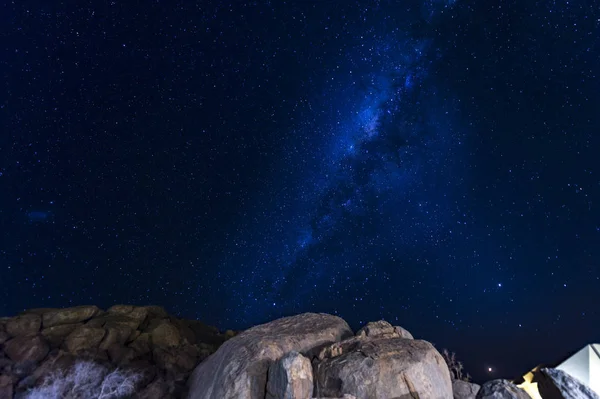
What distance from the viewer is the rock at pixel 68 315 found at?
63.5ft

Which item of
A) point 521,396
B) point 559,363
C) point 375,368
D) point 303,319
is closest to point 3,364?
point 303,319

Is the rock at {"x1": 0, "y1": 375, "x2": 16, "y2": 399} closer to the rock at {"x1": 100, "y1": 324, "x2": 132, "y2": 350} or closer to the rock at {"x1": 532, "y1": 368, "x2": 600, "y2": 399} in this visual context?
the rock at {"x1": 100, "y1": 324, "x2": 132, "y2": 350}

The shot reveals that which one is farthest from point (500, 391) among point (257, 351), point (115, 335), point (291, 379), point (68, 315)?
point (68, 315)

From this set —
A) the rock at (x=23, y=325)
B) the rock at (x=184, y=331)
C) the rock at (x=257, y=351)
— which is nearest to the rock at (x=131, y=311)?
the rock at (x=184, y=331)

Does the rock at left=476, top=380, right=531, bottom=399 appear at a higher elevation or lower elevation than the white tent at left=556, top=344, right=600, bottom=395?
higher

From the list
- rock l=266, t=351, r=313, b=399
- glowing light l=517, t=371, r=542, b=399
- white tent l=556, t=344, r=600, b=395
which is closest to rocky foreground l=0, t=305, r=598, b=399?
rock l=266, t=351, r=313, b=399

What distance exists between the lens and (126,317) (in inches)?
825

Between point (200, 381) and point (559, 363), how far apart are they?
1067 inches

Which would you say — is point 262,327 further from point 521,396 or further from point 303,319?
point 521,396

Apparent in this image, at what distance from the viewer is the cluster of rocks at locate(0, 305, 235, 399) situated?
16391mm

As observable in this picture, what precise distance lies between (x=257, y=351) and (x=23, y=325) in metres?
15.4

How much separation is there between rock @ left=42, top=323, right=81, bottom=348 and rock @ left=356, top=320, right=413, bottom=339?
16161 mm

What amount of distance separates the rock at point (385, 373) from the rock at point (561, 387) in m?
7.07

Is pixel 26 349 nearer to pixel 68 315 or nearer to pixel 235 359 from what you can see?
pixel 68 315
